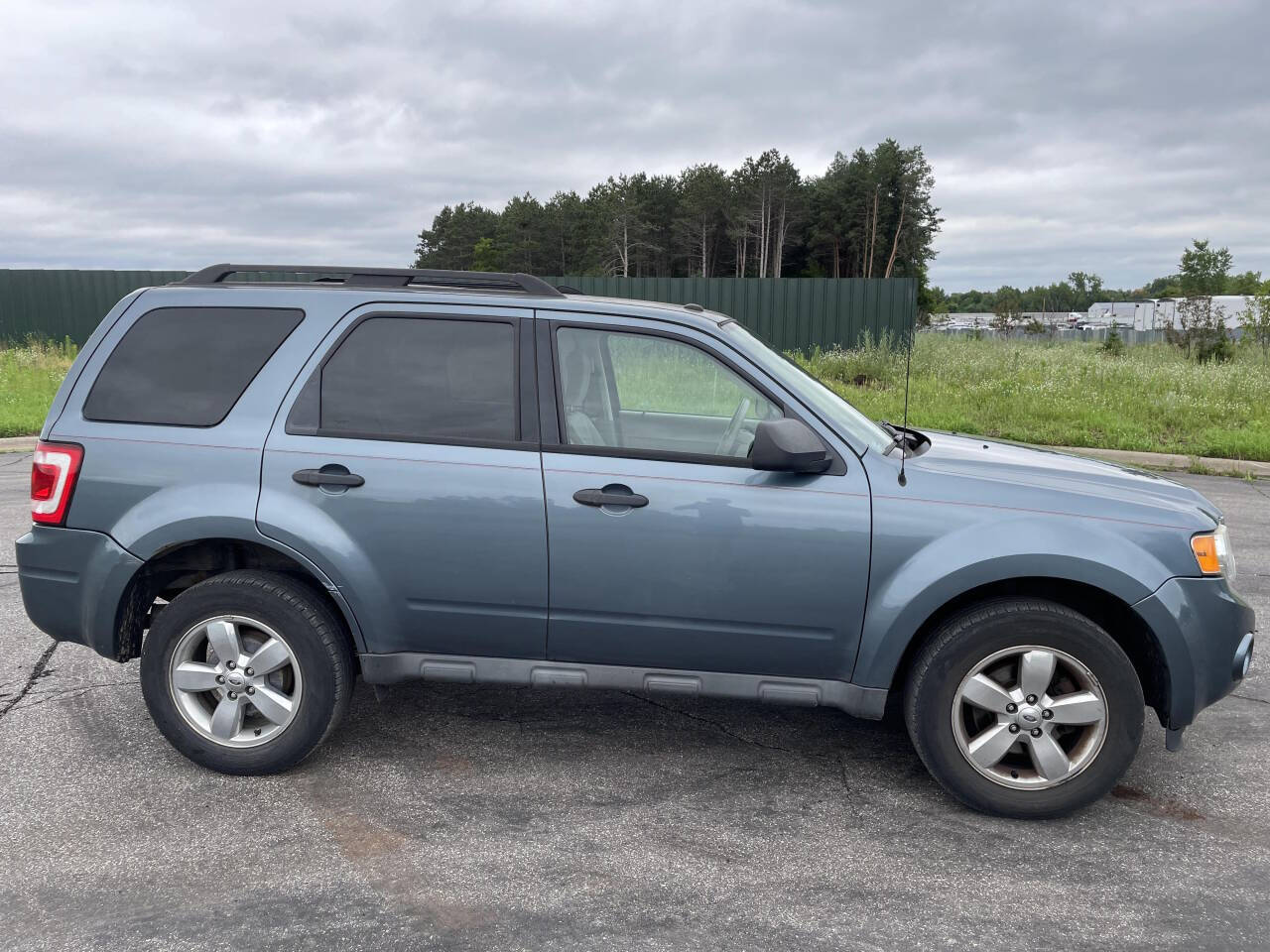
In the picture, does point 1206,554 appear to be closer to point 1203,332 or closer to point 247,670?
point 247,670

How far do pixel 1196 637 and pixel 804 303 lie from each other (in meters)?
23.5

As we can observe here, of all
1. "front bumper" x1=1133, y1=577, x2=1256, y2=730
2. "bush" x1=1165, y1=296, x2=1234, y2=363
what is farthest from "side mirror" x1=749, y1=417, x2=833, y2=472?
"bush" x1=1165, y1=296, x2=1234, y2=363

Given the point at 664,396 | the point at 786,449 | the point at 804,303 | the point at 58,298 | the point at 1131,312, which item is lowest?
the point at 786,449

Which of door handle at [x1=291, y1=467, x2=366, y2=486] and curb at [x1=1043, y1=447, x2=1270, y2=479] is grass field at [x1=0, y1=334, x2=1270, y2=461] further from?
door handle at [x1=291, y1=467, x2=366, y2=486]

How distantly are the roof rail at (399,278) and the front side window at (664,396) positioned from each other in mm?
323

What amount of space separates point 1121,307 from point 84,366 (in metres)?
96.1

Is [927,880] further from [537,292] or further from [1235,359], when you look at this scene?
[1235,359]

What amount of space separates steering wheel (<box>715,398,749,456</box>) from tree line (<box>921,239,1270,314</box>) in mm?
57213

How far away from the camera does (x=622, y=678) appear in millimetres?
3783

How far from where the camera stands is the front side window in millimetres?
3795

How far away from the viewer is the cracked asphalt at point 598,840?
295cm

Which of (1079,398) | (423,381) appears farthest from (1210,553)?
(1079,398)

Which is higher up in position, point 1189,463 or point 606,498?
point 606,498

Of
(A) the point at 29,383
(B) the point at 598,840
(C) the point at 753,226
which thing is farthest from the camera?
(C) the point at 753,226
